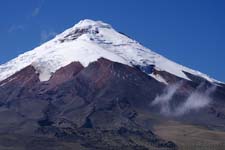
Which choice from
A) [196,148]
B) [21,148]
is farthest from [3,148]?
[196,148]

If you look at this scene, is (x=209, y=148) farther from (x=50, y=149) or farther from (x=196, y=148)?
(x=50, y=149)

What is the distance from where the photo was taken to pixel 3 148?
652 feet

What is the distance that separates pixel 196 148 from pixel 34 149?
44062 millimetres

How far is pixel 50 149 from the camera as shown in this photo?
199m

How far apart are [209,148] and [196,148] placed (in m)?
3.48

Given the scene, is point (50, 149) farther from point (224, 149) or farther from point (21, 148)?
point (224, 149)

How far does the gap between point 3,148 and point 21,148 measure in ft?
16.0

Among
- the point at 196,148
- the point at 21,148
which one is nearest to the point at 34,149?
the point at 21,148

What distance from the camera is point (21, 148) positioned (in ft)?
653

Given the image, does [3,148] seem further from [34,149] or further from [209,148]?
[209,148]

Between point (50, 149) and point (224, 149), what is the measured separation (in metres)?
47.2

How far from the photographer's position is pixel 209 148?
643 ft

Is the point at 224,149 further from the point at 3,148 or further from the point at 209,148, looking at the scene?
the point at 3,148

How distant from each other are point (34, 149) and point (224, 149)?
5164 centimetres
